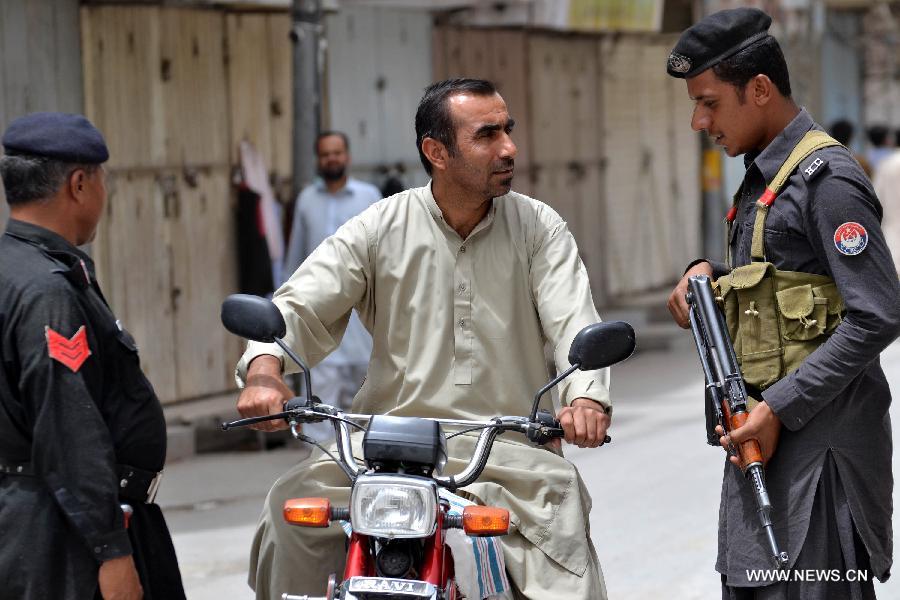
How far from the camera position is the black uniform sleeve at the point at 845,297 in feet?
11.7

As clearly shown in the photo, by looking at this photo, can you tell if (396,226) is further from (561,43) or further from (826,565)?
(561,43)

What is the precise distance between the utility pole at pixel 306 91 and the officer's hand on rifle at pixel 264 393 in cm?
580

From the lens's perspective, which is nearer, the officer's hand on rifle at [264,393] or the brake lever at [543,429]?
the brake lever at [543,429]

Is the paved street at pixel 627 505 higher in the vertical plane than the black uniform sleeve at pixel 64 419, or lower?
lower

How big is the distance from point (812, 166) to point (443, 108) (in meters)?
1.04

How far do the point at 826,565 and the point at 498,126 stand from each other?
4.65ft

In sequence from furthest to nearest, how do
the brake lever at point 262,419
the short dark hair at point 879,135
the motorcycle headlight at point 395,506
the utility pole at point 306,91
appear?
the short dark hair at point 879,135 → the utility pole at point 306,91 → the brake lever at point 262,419 → the motorcycle headlight at point 395,506

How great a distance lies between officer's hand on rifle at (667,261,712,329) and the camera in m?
3.94

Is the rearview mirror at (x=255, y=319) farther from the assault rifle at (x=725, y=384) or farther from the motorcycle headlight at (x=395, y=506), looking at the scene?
the assault rifle at (x=725, y=384)

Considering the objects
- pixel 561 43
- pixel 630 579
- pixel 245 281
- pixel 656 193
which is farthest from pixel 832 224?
pixel 656 193

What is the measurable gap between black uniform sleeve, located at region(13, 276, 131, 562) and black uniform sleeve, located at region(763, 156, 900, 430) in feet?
5.24

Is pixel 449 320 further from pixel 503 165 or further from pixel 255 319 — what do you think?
pixel 255 319

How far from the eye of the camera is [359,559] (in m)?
3.27

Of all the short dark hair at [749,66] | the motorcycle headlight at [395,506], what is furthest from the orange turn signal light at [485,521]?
the short dark hair at [749,66]
